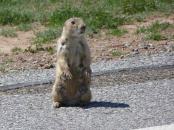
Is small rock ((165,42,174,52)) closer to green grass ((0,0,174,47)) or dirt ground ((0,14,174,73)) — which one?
dirt ground ((0,14,174,73))

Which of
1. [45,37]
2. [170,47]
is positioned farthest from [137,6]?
[170,47]

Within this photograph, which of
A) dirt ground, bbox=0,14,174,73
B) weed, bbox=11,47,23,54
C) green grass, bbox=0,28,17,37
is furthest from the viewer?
green grass, bbox=0,28,17,37

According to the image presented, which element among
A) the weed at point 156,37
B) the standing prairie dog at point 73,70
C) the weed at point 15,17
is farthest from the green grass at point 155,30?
the standing prairie dog at point 73,70

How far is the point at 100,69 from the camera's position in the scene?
1157cm

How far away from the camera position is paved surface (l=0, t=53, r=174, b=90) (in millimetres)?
10832

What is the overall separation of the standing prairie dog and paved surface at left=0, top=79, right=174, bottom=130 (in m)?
0.16

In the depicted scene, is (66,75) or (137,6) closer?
(66,75)

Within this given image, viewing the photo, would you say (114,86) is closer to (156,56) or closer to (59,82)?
(59,82)

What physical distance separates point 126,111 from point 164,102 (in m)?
0.67

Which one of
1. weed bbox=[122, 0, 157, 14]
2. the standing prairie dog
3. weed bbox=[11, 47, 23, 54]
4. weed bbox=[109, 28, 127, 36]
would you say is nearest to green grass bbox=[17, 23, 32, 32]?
weed bbox=[11, 47, 23, 54]

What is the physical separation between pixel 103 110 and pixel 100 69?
274cm

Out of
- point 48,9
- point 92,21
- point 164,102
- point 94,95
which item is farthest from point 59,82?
point 48,9

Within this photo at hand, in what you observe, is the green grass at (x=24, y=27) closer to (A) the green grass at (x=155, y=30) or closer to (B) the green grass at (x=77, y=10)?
(B) the green grass at (x=77, y=10)

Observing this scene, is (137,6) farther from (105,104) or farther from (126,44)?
(105,104)
